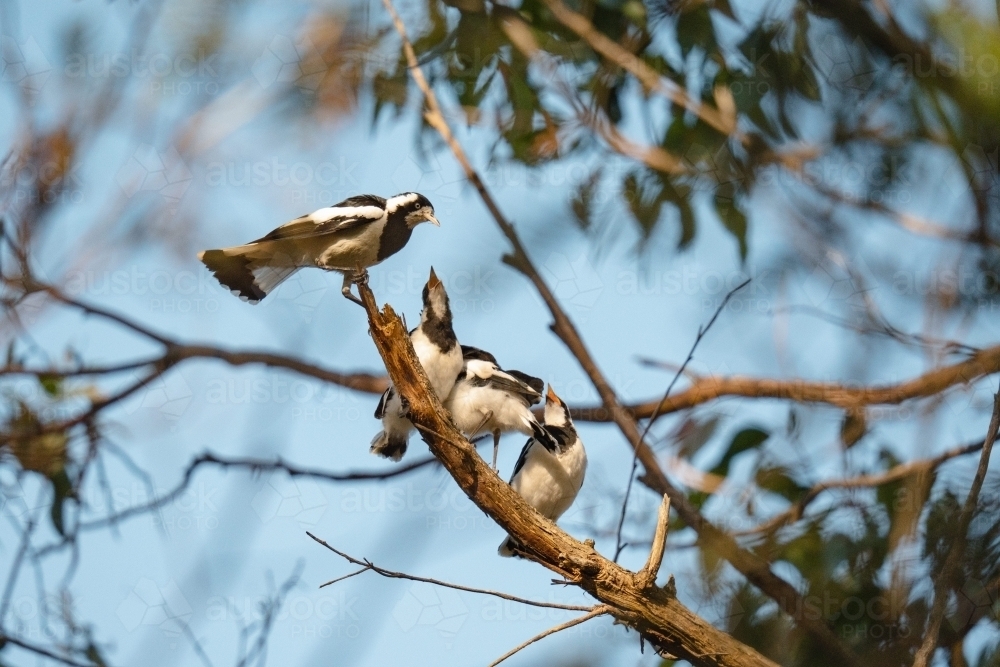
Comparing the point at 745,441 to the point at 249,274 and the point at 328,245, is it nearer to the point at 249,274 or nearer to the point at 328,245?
the point at 328,245

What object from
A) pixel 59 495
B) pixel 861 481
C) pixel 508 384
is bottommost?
pixel 861 481

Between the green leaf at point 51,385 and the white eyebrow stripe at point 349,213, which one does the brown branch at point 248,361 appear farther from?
the white eyebrow stripe at point 349,213

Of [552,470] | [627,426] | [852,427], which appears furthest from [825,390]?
[627,426]

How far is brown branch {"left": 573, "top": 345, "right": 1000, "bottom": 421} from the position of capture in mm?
2078

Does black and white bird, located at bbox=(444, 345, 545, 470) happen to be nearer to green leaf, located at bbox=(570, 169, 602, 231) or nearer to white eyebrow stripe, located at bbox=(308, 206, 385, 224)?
white eyebrow stripe, located at bbox=(308, 206, 385, 224)

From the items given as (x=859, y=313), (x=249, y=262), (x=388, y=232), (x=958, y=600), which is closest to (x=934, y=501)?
(x=958, y=600)

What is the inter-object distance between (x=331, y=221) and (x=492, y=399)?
87cm

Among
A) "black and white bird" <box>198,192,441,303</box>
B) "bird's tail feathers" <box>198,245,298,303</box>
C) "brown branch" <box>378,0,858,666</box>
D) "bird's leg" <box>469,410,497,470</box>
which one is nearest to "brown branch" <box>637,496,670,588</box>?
"brown branch" <box>378,0,858,666</box>

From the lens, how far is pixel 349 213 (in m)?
3.55

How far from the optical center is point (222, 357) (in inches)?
227

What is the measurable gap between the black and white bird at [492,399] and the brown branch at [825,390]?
0.49 metres

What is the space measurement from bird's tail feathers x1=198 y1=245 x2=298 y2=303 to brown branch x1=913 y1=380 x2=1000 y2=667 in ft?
7.86

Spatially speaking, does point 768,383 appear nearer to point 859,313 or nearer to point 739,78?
point 739,78

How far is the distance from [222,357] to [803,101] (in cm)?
430
